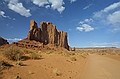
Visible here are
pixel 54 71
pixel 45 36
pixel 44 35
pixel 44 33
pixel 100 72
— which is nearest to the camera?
pixel 54 71

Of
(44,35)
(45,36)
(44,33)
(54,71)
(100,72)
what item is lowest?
(100,72)

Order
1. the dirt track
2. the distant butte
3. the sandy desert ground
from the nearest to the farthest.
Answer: the sandy desert ground, the dirt track, the distant butte

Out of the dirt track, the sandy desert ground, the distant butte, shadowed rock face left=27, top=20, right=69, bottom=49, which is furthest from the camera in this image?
shadowed rock face left=27, top=20, right=69, bottom=49

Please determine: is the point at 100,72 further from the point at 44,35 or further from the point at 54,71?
the point at 44,35

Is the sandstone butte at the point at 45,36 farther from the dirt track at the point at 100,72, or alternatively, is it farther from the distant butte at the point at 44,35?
the dirt track at the point at 100,72

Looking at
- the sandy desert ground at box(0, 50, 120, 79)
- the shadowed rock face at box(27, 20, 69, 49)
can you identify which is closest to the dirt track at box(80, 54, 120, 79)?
the sandy desert ground at box(0, 50, 120, 79)

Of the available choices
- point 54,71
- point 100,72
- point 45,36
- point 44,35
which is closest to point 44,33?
point 44,35

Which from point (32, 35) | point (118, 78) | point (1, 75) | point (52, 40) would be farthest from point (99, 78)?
point (52, 40)

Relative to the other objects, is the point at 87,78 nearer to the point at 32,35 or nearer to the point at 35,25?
the point at 32,35

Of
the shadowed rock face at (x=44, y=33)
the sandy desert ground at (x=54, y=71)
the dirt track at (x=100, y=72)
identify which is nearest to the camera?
the sandy desert ground at (x=54, y=71)

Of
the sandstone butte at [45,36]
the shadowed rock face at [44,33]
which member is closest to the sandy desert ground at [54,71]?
the sandstone butte at [45,36]

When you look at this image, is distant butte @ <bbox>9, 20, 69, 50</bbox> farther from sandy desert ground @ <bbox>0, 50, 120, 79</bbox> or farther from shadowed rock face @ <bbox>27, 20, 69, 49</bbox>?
sandy desert ground @ <bbox>0, 50, 120, 79</bbox>

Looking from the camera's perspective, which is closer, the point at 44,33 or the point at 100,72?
the point at 100,72

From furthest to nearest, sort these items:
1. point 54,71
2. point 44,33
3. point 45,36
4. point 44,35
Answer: point 45,36
point 44,33
point 44,35
point 54,71
